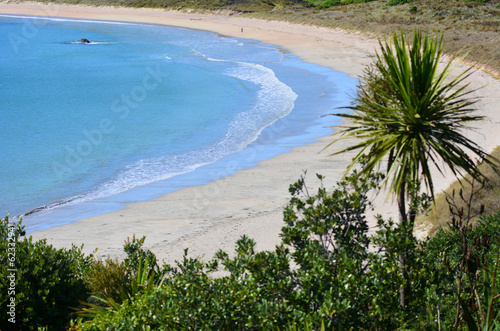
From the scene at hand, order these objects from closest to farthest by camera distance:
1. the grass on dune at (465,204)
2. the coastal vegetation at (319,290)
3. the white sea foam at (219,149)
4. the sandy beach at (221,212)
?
the coastal vegetation at (319,290), the grass on dune at (465,204), the sandy beach at (221,212), the white sea foam at (219,149)

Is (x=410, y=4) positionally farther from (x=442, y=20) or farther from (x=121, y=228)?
(x=121, y=228)

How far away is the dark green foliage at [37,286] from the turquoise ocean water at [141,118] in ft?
19.5

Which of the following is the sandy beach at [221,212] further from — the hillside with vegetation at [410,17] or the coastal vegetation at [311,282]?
the hillside with vegetation at [410,17]

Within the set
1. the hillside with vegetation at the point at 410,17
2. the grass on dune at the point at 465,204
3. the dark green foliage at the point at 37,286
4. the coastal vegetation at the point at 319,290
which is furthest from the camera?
the hillside with vegetation at the point at 410,17

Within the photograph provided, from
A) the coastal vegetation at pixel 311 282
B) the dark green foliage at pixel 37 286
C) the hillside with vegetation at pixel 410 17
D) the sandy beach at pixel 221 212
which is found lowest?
the sandy beach at pixel 221 212

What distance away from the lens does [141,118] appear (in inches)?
944

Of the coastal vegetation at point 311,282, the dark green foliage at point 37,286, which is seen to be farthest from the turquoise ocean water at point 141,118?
the coastal vegetation at point 311,282

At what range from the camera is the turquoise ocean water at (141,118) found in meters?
15.2

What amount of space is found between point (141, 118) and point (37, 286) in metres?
18.4

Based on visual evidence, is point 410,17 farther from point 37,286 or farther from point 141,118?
point 37,286

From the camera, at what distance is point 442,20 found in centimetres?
4488

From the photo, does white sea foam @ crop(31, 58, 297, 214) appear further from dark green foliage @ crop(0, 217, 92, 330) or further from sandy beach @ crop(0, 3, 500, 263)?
dark green foliage @ crop(0, 217, 92, 330)

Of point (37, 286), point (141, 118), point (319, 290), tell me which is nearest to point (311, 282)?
point (319, 290)

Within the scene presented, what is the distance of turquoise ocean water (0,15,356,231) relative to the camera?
15164 mm
